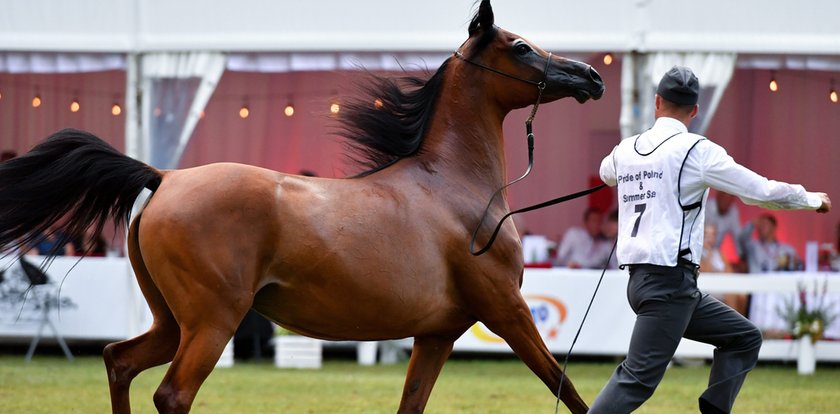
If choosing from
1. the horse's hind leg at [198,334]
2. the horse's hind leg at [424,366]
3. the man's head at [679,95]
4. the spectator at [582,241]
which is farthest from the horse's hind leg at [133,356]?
the spectator at [582,241]

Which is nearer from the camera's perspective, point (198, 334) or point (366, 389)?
point (198, 334)

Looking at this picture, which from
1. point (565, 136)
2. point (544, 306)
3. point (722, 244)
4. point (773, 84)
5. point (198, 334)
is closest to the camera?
point (198, 334)

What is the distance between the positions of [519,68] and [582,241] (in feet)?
23.0

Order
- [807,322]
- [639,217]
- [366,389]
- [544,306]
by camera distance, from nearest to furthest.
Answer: [639,217] → [366,389] → [807,322] → [544,306]

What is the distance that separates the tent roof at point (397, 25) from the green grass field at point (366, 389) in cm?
315

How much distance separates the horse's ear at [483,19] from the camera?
5.24 meters

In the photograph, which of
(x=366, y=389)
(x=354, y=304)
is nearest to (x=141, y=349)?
(x=354, y=304)

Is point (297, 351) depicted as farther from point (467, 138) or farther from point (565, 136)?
point (467, 138)

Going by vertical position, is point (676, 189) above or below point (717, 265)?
above

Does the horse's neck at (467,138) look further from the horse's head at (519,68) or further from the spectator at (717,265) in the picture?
the spectator at (717,265)

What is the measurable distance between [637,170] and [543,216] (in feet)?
31.5

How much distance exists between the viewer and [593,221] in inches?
483

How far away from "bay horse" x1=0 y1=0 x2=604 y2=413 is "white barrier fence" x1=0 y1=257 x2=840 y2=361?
5.23m

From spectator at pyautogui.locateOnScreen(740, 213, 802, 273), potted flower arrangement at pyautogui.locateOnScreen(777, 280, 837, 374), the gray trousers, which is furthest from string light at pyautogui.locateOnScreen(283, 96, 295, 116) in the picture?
the gray trousers
